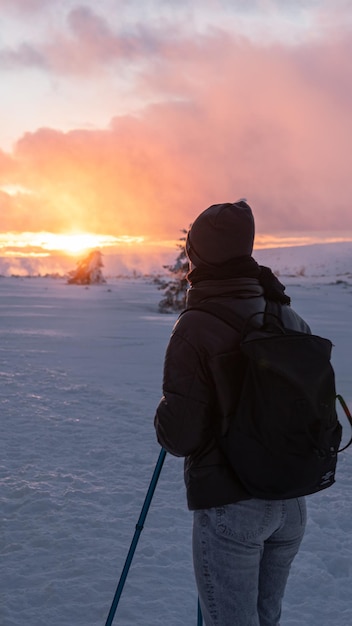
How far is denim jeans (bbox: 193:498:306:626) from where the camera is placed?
6.86 feet

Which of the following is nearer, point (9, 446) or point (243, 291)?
point (243, 291)

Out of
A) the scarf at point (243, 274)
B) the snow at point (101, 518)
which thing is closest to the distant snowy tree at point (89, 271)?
the snow at point (101, 518)

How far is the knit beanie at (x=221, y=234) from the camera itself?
2.17 meters

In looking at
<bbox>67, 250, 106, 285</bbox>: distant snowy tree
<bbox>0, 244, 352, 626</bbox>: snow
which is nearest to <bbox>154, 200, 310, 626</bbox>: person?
<bbox>0, 244, 352, 626</bbox>: snow

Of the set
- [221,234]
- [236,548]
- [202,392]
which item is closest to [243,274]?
[221,234]

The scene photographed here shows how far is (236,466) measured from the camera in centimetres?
207

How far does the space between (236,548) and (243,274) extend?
3.19 ft

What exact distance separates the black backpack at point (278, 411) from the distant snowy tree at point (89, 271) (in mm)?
41590

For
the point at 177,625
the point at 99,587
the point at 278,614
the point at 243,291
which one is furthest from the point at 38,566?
the point at 243,291

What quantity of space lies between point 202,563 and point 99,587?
1779 millimetres

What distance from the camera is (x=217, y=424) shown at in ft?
7.00

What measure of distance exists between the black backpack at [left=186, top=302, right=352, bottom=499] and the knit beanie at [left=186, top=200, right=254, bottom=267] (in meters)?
0.20

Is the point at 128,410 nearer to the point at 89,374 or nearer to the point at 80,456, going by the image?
the point at 80,456

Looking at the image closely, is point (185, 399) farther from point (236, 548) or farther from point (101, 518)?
point (101, 518)
